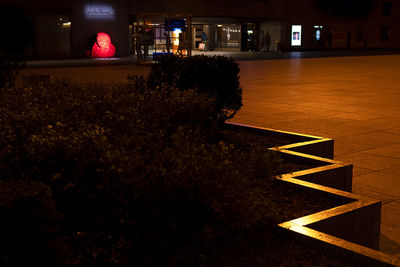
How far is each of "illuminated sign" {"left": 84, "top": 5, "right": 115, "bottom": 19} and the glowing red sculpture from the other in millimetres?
1435

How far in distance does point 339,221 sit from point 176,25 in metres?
27.1

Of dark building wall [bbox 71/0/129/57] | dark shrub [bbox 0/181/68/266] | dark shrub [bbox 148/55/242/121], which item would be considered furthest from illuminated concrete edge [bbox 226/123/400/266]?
dark building wall [bbox 71/0/129/57]

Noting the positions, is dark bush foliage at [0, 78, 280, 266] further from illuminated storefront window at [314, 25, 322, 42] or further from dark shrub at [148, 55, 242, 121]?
illuminated storefront window at [314, 25, 322, 42]

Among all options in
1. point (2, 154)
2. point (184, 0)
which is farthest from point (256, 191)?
point (184, 0)

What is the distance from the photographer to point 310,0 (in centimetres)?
4916

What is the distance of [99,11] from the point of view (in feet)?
119

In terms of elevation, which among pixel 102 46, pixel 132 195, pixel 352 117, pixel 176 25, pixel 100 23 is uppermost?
pixel 100 23

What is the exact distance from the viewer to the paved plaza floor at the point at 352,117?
19.7 ft

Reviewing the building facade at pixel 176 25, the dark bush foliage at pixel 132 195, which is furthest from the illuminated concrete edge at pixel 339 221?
the building facade at pixel 176 25

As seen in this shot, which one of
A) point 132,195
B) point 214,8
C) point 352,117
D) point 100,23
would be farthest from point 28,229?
point 214,8

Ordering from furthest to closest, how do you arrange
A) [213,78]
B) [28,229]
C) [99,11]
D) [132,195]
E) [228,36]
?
1. [228,36]
2. [99,11]
3. [213,78]
4. [132,195]
5. [28,229]

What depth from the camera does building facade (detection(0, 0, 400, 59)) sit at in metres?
32.8

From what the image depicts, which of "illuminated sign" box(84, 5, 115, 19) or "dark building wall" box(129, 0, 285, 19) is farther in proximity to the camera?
"dark building wall" box(129, 0, 285, 19)

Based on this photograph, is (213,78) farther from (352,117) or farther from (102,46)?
(102,46)
